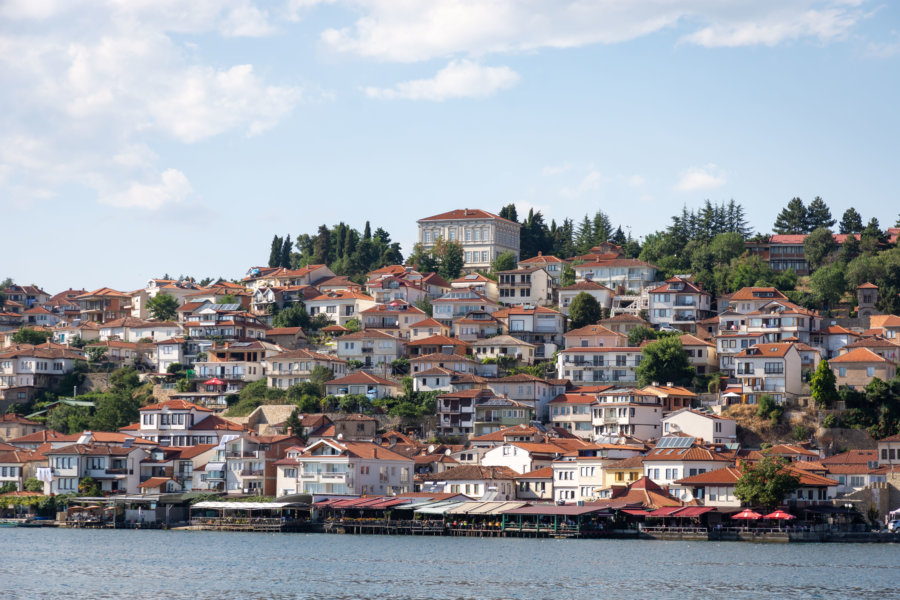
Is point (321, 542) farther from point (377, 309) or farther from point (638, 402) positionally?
point (377, 309)

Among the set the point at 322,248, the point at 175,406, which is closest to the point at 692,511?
the point at 175,406

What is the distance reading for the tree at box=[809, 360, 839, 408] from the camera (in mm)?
90125

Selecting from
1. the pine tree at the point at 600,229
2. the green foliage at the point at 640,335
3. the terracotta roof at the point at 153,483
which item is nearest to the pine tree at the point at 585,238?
the pine tree at the point at 600,229

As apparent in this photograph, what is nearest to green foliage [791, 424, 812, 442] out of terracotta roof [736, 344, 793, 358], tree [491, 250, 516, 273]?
terracotta roof [736, 344, 793, 358]

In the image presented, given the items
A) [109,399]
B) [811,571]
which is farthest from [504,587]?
[109,399]

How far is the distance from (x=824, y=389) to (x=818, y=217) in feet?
163

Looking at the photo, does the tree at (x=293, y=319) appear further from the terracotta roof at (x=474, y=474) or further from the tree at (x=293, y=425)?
the terracotta roof at (x=474, y=474)

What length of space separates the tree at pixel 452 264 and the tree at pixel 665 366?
127ft

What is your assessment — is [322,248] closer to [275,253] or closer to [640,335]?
[275,253]

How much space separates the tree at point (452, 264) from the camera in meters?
137

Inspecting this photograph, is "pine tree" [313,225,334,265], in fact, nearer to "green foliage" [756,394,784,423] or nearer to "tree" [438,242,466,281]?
"tree" [438,242,466,281]

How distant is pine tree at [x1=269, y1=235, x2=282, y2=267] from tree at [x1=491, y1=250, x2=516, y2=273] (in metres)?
37.3

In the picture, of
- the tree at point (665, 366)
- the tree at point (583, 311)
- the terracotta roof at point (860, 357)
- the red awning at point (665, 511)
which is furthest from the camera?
the tree at point (583, 311)

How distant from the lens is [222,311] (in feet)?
406
